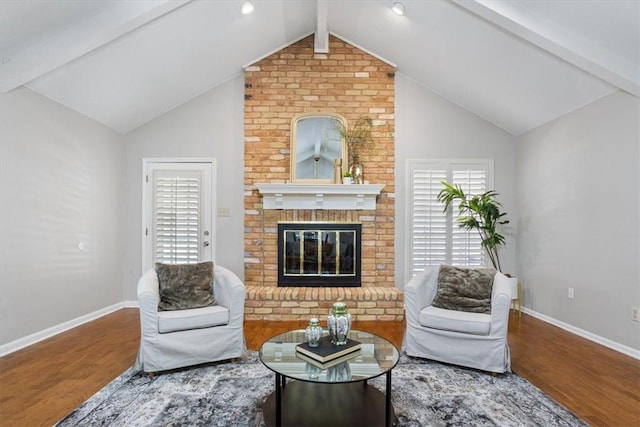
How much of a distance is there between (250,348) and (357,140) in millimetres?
3075

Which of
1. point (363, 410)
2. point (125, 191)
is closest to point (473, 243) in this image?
point (363, 410)

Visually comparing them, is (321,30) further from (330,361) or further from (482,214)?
(330,361)

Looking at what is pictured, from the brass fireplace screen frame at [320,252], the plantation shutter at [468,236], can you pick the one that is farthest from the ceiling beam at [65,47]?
the plantation shutter at [468,236]

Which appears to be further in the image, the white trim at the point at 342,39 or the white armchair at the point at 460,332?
the white trim at the point at 342,39

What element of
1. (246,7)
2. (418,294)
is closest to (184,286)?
(418,294)

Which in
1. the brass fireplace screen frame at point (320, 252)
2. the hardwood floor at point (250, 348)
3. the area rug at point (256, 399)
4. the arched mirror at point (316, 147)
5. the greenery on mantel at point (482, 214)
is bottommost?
the hardwood floor at point (250, 348)

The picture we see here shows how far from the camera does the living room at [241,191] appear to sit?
11.1ft

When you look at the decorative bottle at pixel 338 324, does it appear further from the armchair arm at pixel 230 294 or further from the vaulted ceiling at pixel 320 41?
the vaulted ceiling at pixel 320 41

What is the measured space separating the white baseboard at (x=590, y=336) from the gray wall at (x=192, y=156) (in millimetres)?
3912

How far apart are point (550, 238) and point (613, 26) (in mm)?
2367

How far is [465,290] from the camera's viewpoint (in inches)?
128

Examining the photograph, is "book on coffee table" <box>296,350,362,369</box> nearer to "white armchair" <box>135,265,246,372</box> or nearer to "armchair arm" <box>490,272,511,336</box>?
"white armchair" <box>135,265,246,372</box>

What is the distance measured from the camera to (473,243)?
5.18 metres

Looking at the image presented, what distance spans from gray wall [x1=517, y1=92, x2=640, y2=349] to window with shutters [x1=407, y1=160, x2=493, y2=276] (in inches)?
24.4
